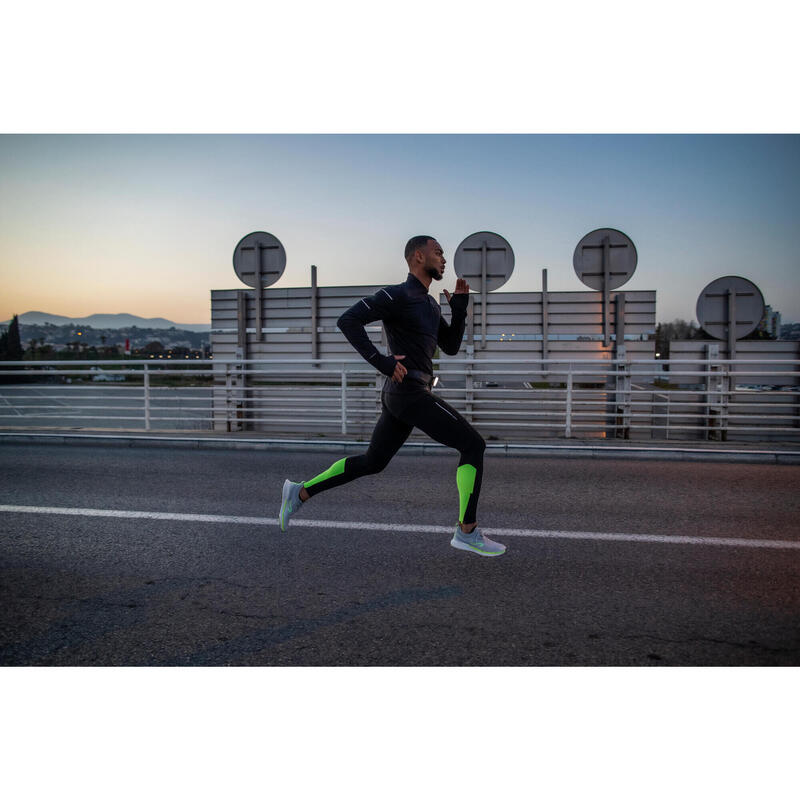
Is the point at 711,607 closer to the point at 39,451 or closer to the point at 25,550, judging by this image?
the point at 25,550

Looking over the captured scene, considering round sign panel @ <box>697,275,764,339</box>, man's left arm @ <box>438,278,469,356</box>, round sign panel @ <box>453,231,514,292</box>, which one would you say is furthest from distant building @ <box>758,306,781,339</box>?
man's left arm @ <box>438,278,469,356</box>

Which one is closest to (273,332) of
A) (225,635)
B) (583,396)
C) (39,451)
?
(39,451)

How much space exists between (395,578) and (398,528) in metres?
1.10

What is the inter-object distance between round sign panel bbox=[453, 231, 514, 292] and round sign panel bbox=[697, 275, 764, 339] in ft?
12.3

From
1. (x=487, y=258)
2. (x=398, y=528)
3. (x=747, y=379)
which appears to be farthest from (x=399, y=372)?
(x=747, y=379)

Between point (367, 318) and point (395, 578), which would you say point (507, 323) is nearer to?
point (367, 318)

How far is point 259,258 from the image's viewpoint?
A: 43.0 ft

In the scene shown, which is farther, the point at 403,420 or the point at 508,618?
the point at 403,420

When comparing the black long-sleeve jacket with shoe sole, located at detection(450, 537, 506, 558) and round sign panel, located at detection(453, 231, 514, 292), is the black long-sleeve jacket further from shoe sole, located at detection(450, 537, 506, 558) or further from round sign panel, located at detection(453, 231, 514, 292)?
round sign panel, located at detection(453, 231, 514, 292)

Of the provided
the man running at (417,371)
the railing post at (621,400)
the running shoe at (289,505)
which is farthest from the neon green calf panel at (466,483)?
the railing post at (621,400)

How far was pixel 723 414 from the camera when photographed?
34.1ft

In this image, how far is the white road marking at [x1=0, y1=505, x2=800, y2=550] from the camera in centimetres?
414

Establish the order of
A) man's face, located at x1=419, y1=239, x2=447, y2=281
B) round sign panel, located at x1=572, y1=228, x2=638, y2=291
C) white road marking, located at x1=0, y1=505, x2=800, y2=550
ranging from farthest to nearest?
round sign panel, located at x1=572, y1=228, x2=638, y2=291 → white road marking, located at x1=0, y1=505, x2=800, y2=550 → man's face, located at x1=419, y1=239, x2=447, y2=281

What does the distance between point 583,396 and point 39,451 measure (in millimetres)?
9632
